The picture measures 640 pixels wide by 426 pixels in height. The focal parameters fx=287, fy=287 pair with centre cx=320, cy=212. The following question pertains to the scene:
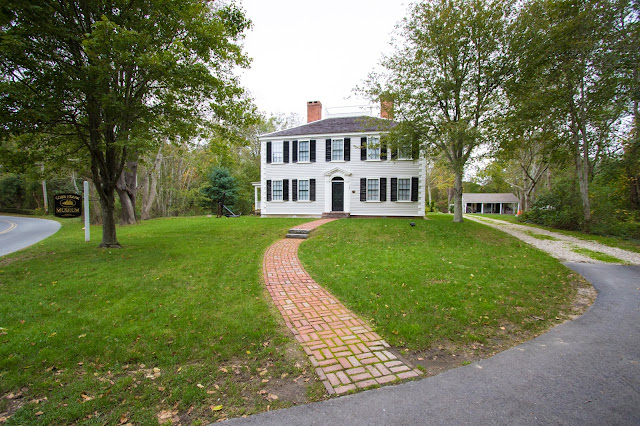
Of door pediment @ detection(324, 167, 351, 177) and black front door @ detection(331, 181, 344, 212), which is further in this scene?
black front door @ detection(331, 181, 344, 212)

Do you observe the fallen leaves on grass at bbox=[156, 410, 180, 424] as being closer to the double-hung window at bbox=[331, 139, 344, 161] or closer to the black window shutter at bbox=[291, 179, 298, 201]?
the black window shutter at bbox=[291, 179, 298, 201]

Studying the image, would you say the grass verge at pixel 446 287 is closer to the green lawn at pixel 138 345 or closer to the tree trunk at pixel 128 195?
the green lawn at pixel 138 345

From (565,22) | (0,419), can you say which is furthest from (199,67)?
(565,22)

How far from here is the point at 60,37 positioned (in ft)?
22.5

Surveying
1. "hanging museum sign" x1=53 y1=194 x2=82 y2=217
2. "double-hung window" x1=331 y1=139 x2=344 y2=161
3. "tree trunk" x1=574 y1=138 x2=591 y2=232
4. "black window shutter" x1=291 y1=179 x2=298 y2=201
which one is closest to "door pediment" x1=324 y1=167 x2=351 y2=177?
"double-hung window" x1=331 y1=139 x2=344 y2=161

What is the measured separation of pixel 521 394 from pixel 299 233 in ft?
30.9

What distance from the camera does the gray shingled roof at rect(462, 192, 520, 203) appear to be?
44938 mm

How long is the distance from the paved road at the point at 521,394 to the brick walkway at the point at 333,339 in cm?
21

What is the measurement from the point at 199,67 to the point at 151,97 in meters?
2.82

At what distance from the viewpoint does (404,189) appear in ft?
58.6

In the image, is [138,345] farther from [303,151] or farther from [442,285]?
[303,151]

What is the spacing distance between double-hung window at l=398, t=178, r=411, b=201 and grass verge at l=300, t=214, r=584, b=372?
7.83 metres

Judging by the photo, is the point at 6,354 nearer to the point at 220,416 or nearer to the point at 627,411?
the point at 220,416

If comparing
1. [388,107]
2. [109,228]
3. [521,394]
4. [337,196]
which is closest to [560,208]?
[388,107]
